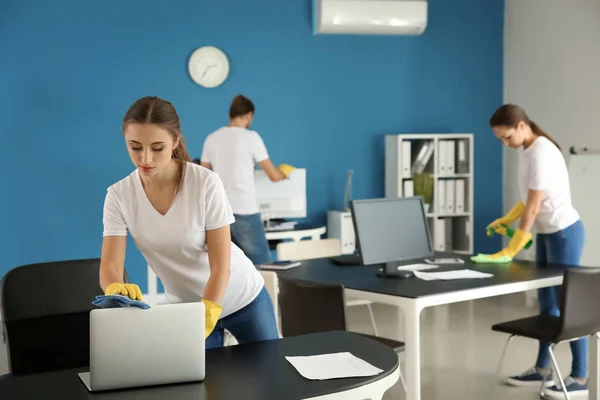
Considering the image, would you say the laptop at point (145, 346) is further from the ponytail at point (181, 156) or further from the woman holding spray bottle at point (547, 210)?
the woman holding spray bottle at point (547, 210)

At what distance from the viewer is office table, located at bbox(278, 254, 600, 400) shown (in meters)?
3.21

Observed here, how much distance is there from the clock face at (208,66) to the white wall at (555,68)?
2.71 m

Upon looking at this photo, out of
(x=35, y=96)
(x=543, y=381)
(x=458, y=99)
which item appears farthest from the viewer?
(x=458, y=99)

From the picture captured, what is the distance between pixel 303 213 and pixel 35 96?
84.2 inches

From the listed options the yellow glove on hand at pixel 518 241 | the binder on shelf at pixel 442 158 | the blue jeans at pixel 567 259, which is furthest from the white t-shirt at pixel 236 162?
the binder on shelf at pixel 442 158

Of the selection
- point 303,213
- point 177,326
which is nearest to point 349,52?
point 303,213

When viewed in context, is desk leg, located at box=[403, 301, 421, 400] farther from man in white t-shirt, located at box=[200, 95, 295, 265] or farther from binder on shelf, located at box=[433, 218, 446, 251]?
binder on shelf, located at box=[433, 218, 446, 251]

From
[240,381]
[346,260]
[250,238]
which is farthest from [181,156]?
[250,238]

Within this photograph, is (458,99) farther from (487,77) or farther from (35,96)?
(35,96)

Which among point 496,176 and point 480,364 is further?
point 496,176

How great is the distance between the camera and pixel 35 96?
5883 mm

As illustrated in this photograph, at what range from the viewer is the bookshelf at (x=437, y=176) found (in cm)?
684

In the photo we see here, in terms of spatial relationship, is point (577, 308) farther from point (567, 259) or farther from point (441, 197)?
point (441, 197)

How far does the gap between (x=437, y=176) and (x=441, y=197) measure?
21cm
